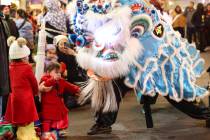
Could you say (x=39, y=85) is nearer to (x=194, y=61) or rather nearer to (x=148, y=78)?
(x=148, y=78)

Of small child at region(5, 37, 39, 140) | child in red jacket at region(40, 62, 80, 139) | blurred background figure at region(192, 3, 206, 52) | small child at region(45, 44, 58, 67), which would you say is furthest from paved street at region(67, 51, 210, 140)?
blurred background figure at region(192, 3, 206, 52)

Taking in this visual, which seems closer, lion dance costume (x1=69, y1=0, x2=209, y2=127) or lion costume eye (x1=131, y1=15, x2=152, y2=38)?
lion dance costume (x1=69, y1=0, x2=209, y2=127)

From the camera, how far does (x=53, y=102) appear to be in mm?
4898

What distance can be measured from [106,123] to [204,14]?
10.2 meters

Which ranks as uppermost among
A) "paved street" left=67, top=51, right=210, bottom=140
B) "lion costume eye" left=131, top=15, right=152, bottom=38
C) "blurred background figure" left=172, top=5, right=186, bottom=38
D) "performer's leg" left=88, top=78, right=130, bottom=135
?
"lion costume eye" left=131, top=15, right=152, bottom=38

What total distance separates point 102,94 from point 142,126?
2.68 ft

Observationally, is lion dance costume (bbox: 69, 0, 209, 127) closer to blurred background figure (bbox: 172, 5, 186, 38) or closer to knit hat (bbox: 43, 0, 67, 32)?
knit hat (bbox: 43, 0, 67, 32)

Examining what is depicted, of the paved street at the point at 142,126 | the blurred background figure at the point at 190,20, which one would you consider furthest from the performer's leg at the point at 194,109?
the blurred background figure at the point at 190,20

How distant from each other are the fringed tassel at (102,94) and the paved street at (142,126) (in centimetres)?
35

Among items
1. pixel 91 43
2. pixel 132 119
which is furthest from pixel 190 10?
pixel 91 43

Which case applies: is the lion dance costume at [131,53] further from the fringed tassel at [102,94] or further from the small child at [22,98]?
the small child at [22,98]

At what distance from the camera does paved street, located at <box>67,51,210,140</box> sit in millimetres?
5258

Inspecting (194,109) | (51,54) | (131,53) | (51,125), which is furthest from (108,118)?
(51,54)

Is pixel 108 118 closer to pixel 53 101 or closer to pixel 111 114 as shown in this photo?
pixel 111 114
